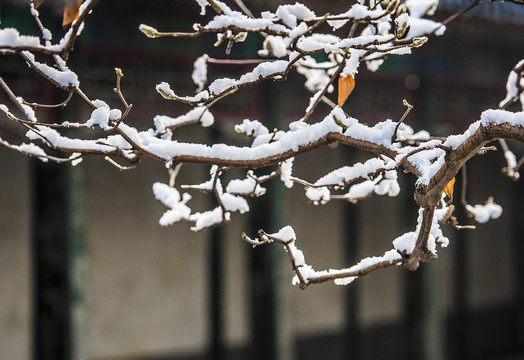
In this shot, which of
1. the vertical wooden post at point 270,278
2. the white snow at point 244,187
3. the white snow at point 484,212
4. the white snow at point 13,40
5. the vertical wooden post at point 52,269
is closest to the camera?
the white snow at point 13,40

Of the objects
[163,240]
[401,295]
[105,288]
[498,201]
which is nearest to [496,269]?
[498,201]

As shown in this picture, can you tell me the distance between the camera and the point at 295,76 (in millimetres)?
5344

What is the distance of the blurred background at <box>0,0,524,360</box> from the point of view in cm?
414

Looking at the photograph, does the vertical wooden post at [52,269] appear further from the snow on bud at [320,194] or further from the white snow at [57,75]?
the white snow at [57,75]

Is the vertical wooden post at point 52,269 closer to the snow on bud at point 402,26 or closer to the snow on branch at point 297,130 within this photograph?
the snow on branch at point 297,130

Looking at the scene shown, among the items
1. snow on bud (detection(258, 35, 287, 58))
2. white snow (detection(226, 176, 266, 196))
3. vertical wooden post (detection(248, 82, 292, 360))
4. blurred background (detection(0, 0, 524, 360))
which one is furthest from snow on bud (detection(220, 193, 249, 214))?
vertical wooden post (detection(248, 82, 292, 360))

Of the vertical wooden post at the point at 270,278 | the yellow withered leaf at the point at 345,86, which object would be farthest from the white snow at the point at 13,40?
the vertical wooden post at the point at 270,278

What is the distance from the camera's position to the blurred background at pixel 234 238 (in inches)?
163

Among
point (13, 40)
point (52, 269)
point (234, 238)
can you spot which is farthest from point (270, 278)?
point (13, 40)

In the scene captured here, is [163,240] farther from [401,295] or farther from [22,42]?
[22,42]

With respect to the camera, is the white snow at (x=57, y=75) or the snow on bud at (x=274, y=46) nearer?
the white snow at (x=57, y=75)

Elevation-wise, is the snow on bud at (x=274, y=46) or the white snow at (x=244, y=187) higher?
the snow on bud at (x=274, y=46)

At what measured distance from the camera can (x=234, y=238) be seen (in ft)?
21.7

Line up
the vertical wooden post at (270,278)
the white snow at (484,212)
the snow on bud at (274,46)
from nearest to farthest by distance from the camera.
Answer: the snow on bud at (274,46) < the white snow at (484,212) < the vertical wooden post at (270,278)
